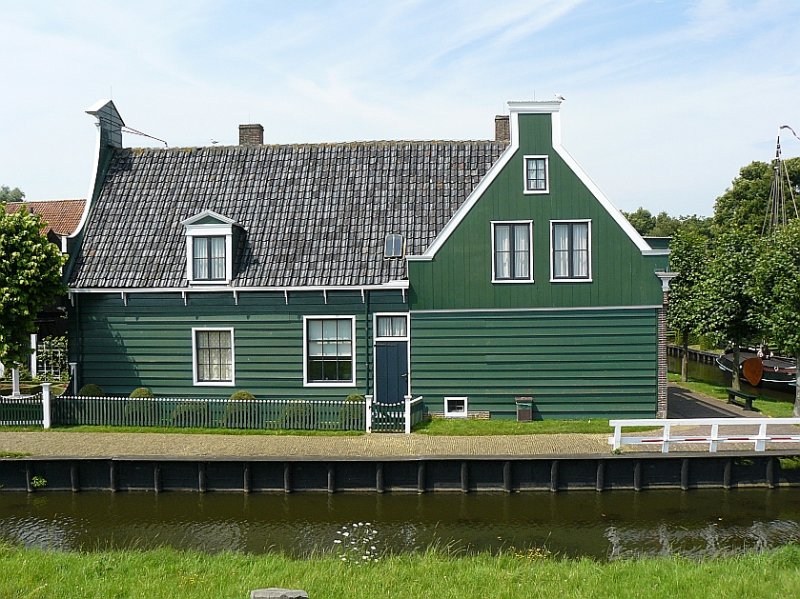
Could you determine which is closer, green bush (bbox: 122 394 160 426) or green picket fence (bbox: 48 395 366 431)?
green picket fence (bbox: 48 395 366 431)

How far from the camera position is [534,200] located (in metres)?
21.1

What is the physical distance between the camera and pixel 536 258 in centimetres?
2108

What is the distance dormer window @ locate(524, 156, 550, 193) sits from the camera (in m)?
21.0

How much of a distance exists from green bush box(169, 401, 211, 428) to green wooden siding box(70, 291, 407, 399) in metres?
2.22

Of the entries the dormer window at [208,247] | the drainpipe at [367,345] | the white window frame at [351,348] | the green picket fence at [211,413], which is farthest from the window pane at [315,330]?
the dormer window at [208,247]

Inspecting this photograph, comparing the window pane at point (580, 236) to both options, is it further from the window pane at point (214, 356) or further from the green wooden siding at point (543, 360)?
the window pane at point (214, 356)

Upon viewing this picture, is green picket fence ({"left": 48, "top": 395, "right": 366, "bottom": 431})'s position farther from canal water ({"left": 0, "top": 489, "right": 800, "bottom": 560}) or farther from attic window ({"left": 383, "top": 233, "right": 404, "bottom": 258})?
attic window ({"left": 383, "top": 233, "right": 404, "bottom": 258})

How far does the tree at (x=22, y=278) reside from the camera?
1991cm

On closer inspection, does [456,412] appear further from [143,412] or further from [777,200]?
[777,200]

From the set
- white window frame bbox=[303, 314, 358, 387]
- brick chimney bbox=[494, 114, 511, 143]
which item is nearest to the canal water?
white window frame bbox=[303, 314, 358, 387]

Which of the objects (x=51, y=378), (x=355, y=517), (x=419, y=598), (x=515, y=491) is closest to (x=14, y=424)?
(x=51, y=378)

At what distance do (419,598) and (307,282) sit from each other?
13326 mm

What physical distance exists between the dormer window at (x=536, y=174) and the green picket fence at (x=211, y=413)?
320 inches

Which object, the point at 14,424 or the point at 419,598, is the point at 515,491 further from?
the point at 14,424
